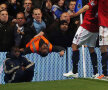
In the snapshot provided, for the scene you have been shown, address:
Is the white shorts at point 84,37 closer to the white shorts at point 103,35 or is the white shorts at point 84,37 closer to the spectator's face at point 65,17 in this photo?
→ the white shorts at point 103,35

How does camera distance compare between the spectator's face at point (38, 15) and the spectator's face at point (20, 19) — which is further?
the spectator's face at point (38, 15)

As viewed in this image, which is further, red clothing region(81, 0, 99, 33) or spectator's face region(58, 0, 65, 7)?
spectator's face region(58, 0, 65, 7)

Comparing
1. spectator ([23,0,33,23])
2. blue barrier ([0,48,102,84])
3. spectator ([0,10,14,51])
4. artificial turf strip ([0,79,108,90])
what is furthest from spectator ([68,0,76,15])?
artificial turf strip ([0,79,108,90])

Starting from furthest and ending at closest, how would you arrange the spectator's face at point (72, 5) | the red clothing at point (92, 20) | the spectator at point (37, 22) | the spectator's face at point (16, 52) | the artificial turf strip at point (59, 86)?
the spectator's face at point (72, 5) → the spectator at point (37, 22) → the spectator's face at point (16, 52) → the red clothing at point (92, 20) → the artificial turf strip at point (59, 86)

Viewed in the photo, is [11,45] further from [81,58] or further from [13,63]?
[81,58]

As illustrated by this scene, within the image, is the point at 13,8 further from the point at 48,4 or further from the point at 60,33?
the point at 60,33

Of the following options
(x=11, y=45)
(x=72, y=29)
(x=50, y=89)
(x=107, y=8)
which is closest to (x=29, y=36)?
(x=11, y=45)

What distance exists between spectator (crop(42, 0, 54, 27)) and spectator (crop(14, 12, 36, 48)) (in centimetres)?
35

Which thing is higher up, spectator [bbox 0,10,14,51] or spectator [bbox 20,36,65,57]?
spectator [bbox 0,10,14,51]

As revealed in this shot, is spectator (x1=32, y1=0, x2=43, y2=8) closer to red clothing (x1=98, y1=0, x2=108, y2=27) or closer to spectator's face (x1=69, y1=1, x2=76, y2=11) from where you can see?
spectator's face (x1=69, y1=1, x2=76, y2=11)

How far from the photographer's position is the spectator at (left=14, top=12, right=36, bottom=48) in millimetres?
4059

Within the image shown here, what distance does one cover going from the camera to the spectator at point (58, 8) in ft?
14.4

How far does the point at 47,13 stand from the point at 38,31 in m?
0.41

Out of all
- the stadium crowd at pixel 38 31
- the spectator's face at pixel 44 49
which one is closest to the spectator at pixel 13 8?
the stadium crowd at pixel 38 31
